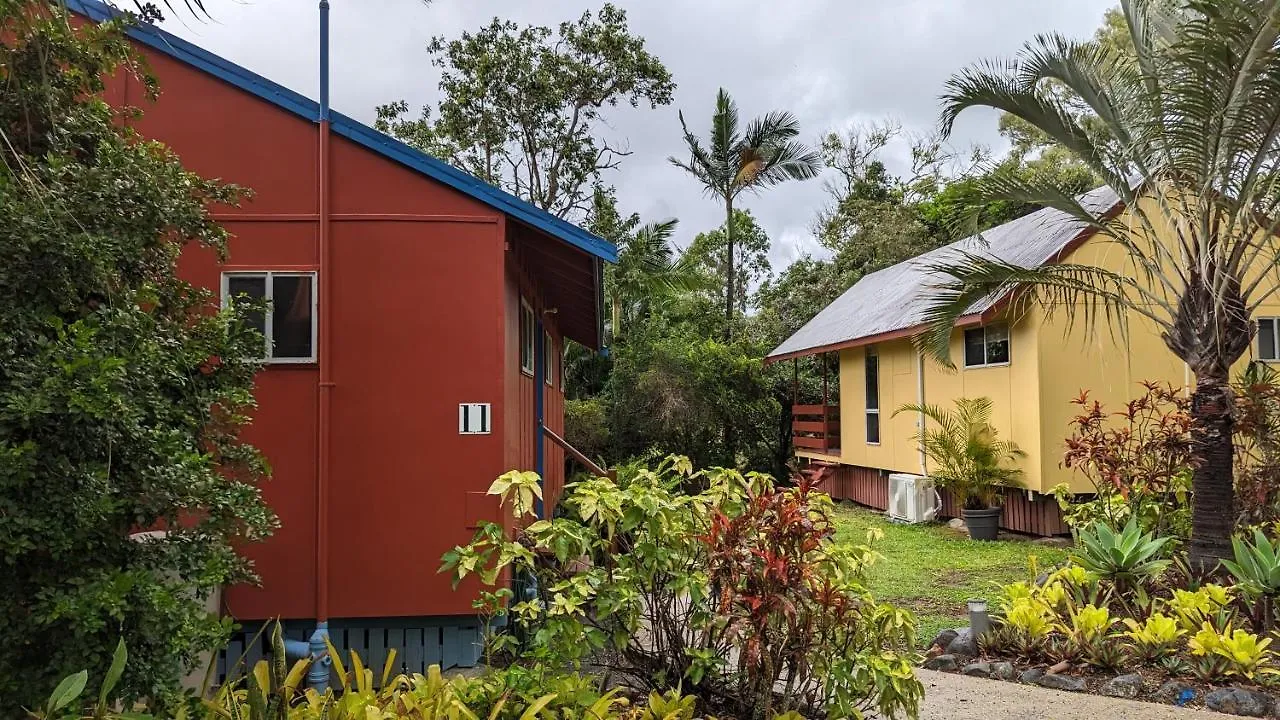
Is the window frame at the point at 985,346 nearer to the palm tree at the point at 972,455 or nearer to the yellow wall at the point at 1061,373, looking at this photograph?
the yellow wall at the point at 1061,373

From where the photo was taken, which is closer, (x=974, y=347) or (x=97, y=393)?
(x=97, y=393)

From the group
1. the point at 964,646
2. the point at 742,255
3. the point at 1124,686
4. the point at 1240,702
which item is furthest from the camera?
the point at 742,255

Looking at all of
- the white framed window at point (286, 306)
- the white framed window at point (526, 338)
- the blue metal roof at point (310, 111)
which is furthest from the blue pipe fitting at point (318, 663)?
the white framed window at point (526, 338)

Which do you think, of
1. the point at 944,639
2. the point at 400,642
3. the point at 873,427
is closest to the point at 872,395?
the point at 873,427

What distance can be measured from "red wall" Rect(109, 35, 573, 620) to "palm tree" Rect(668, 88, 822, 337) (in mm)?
18618

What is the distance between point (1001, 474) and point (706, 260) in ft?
67.0

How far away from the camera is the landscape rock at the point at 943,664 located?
6.23 metres

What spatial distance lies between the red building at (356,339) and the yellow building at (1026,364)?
5.01m

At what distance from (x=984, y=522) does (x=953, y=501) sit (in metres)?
1.94

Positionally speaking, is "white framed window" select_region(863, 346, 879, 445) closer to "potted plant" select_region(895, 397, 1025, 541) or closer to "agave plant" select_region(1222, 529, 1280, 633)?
"potted plant" select_region(895, 397, 1025, 541)

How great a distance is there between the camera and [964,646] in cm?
646

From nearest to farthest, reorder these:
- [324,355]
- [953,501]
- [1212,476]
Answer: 1. [324,355]
2. [1212,476]
3. [953,501]

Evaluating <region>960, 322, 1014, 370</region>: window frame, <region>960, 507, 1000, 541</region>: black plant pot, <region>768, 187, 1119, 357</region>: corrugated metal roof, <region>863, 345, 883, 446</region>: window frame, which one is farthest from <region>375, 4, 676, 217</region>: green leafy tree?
<region>960, 507, 1000, 541</region>: black plant pot

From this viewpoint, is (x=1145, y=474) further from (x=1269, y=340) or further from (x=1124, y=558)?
(x=1269, y=340)
